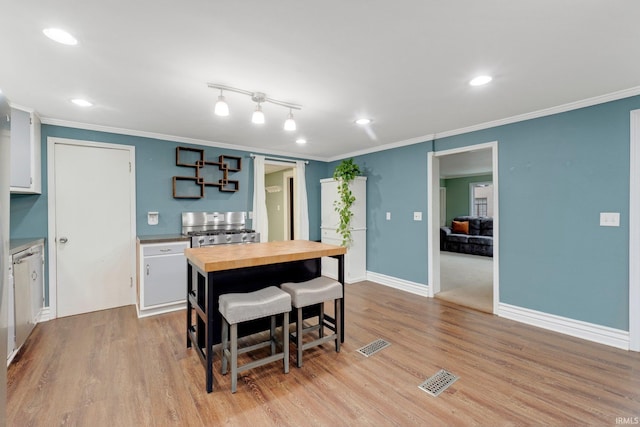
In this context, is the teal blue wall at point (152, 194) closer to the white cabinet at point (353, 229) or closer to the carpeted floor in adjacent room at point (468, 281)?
the white cabinet at point (353, 229)

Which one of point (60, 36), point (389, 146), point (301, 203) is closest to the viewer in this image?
point (60, 36)

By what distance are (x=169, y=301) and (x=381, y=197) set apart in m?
3.45

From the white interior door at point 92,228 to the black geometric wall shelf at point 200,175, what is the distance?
0.61 meters

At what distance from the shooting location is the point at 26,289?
2.69m

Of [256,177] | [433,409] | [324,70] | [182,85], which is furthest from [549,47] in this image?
[256,177]

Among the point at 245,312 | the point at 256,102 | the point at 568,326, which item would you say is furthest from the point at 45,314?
the point at 568,326

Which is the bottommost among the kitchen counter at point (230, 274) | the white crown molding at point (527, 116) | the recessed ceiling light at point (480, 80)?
the kitchen counter at point (230, 274)

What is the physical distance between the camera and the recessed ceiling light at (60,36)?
1685mm

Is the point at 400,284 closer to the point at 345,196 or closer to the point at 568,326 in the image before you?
the point at 345,196

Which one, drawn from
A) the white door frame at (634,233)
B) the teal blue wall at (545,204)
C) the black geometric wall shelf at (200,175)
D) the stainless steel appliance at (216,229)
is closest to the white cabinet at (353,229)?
the teal blue wall at (545,204)

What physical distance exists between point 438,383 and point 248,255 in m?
1.68

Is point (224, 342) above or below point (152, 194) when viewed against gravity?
below

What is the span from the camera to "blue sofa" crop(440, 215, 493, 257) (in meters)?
7.56

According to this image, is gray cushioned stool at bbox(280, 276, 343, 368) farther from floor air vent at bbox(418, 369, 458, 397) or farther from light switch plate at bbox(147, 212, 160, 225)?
light switch plate at bbox(147, 212, 160, 225)
